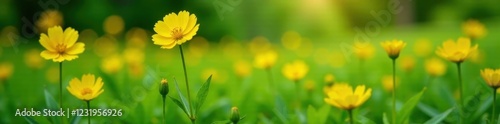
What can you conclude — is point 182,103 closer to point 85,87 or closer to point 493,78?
point 85,87

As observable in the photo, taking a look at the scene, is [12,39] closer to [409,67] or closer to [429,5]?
[409,67]

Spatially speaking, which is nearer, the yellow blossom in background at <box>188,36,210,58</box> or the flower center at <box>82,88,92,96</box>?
the flower center at <box>82,88,92,96</box>

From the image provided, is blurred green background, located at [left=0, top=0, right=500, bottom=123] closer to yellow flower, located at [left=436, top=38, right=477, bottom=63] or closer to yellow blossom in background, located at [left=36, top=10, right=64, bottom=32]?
yellow blossom in background, located at [left=36, top=10, right=64, bottom=32]

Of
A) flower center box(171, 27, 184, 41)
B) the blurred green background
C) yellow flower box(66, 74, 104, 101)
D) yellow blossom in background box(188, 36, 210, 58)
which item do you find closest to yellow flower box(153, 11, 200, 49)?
flower center box(171, 27, 184, 41)

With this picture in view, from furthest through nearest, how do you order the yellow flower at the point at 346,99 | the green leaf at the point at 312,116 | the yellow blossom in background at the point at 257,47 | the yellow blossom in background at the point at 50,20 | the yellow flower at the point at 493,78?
the yellow blossom in background at the point at 257,47 < the yellow blossom in background at the point at 50,20 < the green leaf at the point at 312,116 < the yellow flower at the point at 493,78 < the yellow flower at the point at 346,99

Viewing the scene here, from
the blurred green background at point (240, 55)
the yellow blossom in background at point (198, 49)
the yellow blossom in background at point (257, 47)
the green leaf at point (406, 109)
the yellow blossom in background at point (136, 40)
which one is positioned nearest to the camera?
the green leaf at point (406, 109)

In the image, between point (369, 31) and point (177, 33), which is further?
point (369, 31)

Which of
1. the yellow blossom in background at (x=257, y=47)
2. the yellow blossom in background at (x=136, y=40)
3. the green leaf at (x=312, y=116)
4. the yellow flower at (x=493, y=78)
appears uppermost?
the yellow blossom in background at (x=136, y=40)

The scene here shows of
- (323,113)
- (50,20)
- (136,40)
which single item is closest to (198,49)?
(136,40)

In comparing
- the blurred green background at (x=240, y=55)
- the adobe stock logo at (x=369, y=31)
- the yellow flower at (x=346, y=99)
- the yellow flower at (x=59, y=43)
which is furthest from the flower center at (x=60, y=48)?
the adobe stock logo at (x=369, y=31)

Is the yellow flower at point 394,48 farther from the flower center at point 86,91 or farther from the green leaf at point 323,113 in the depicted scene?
the flower center at point 86,91
